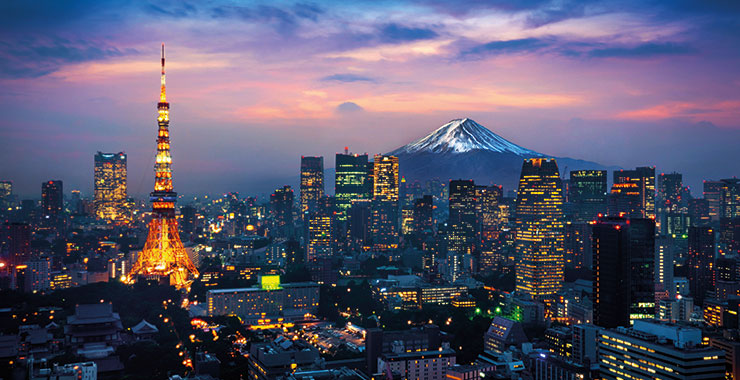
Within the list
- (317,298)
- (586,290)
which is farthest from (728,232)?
(317,298)

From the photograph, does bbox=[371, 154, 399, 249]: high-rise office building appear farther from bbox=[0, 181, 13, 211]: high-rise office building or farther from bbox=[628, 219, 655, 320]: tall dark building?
bbox=[628, 219, 655, 320]: tall dark building

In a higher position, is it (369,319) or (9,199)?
(9,199)

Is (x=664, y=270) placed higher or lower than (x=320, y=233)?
lower

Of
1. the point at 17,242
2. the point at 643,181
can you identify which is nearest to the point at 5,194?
the point at 17,242

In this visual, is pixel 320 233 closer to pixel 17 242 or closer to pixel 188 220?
pixel 188 220

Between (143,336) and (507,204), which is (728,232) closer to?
(507,204)

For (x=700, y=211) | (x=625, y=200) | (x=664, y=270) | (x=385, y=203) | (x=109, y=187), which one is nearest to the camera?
(x=664, y=270)
